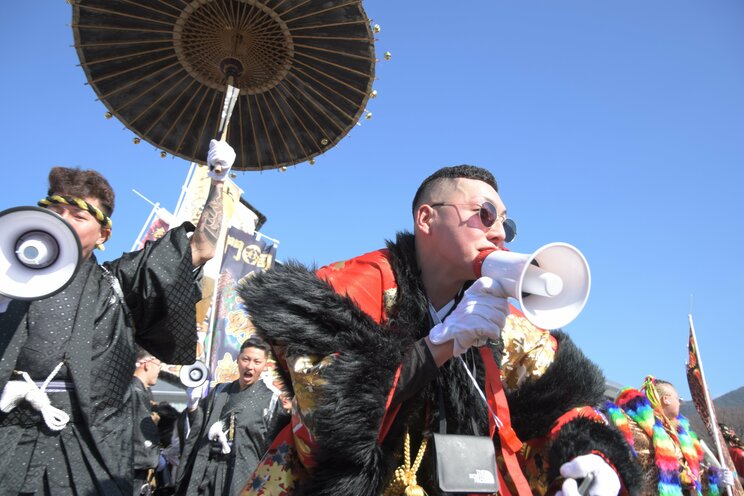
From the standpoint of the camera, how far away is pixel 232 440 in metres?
6.10

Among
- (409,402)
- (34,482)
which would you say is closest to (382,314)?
(409,402)

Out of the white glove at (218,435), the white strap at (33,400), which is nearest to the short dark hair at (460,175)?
the white strap at (33,400)

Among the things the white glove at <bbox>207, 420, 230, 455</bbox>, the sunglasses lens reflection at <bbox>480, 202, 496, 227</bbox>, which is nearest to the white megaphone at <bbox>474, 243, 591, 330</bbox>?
the sunglasses lens reflection at <bbox>480, 202, 496, 227</bbox>

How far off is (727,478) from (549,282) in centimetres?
695

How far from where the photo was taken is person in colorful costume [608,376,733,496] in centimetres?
573

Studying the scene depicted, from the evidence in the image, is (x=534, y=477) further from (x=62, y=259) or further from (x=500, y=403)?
(x=62, y=259)

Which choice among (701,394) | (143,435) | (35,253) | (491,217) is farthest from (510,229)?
(701,394)

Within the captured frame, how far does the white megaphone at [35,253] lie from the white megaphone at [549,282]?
1738mm

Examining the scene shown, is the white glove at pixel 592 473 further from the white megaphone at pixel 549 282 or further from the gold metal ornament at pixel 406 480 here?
the white megaphone at pixel 549 282

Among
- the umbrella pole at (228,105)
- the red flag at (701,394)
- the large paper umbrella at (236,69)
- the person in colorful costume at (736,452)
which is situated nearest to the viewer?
the large paper umbrella at (236,69)

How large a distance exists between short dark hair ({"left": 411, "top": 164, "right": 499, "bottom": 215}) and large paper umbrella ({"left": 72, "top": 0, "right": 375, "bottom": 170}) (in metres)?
1.37

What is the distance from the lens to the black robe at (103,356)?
2.58 meters

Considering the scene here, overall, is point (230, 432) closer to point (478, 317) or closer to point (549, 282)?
point (478, 317)

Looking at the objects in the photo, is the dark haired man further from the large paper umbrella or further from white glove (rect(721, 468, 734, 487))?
white glove (rect(721, 468, 734, 487))
